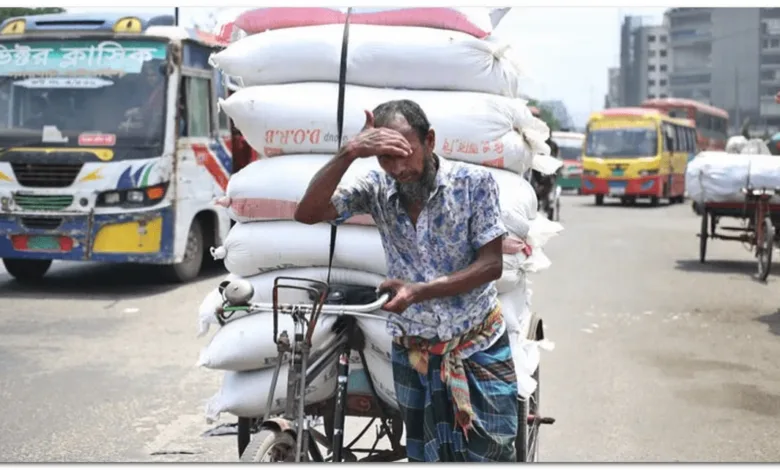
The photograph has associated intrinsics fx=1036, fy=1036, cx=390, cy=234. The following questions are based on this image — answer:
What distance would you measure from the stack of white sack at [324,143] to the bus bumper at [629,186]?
21040mm

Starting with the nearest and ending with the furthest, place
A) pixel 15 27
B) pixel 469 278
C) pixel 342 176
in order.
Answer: pixel 469 278 → pixel 342 176 → pixel 15 27

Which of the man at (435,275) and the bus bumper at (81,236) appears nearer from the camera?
the man at (435,275)

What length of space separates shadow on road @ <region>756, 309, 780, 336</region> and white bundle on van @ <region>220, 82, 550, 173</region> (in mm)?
4338

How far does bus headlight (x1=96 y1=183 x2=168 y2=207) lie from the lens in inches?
348

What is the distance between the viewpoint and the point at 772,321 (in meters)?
7.81

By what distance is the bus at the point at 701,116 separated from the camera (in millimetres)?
30188

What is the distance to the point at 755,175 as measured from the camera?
10.1 m

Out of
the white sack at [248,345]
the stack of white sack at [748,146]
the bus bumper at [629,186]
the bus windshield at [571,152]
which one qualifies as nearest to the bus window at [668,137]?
the bus bumper at [629,186]

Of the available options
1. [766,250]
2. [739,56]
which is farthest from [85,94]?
[766,250]

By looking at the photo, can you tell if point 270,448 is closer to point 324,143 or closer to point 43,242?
point 324,143

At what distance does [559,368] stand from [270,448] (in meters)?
3.64

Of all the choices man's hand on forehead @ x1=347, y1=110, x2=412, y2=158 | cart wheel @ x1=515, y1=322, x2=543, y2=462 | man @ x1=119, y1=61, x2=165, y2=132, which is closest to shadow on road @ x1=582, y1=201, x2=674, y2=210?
man @ x1=119, y1=61, x2=165, y2=132

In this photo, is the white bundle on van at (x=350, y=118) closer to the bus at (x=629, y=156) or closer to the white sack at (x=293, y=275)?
the white sack at (x=293, y=275)

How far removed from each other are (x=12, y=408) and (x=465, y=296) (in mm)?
3275
